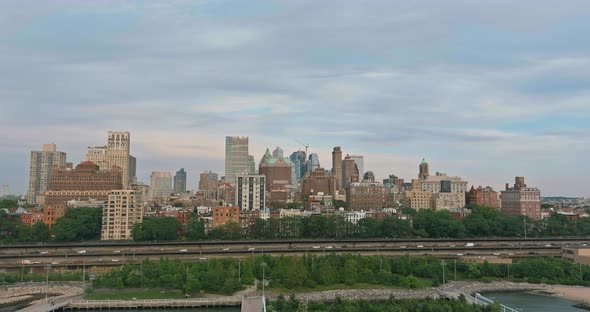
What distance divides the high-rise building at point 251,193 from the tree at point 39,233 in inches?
2044

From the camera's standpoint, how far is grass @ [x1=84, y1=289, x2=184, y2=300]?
50344 mm

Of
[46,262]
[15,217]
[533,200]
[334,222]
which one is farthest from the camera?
[533,200]

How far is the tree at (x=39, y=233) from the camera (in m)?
95.0

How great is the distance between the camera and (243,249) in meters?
80.9

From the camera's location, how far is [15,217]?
363 ft

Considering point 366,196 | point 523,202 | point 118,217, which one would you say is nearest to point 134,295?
point 118,217

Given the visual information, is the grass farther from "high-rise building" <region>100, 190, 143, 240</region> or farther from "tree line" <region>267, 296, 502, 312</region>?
"high-rise building" <region>100, 190, 143, 240</region>

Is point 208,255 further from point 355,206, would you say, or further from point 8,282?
point 355,206

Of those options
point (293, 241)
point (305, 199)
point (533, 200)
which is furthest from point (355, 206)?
point (293, 241)

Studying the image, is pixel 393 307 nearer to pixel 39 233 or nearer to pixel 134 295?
pixel 134 295

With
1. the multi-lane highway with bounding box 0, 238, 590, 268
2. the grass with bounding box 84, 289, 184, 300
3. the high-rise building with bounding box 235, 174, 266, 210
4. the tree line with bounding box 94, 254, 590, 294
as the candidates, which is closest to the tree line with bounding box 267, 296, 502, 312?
the tree line with bounding box 94, 254, 590, 294

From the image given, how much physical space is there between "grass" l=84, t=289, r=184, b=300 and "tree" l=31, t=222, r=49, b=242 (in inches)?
1978

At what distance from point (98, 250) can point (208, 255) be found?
1781cm

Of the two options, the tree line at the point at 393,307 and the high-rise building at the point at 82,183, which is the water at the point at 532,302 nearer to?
the tree line at the point at 393,307
